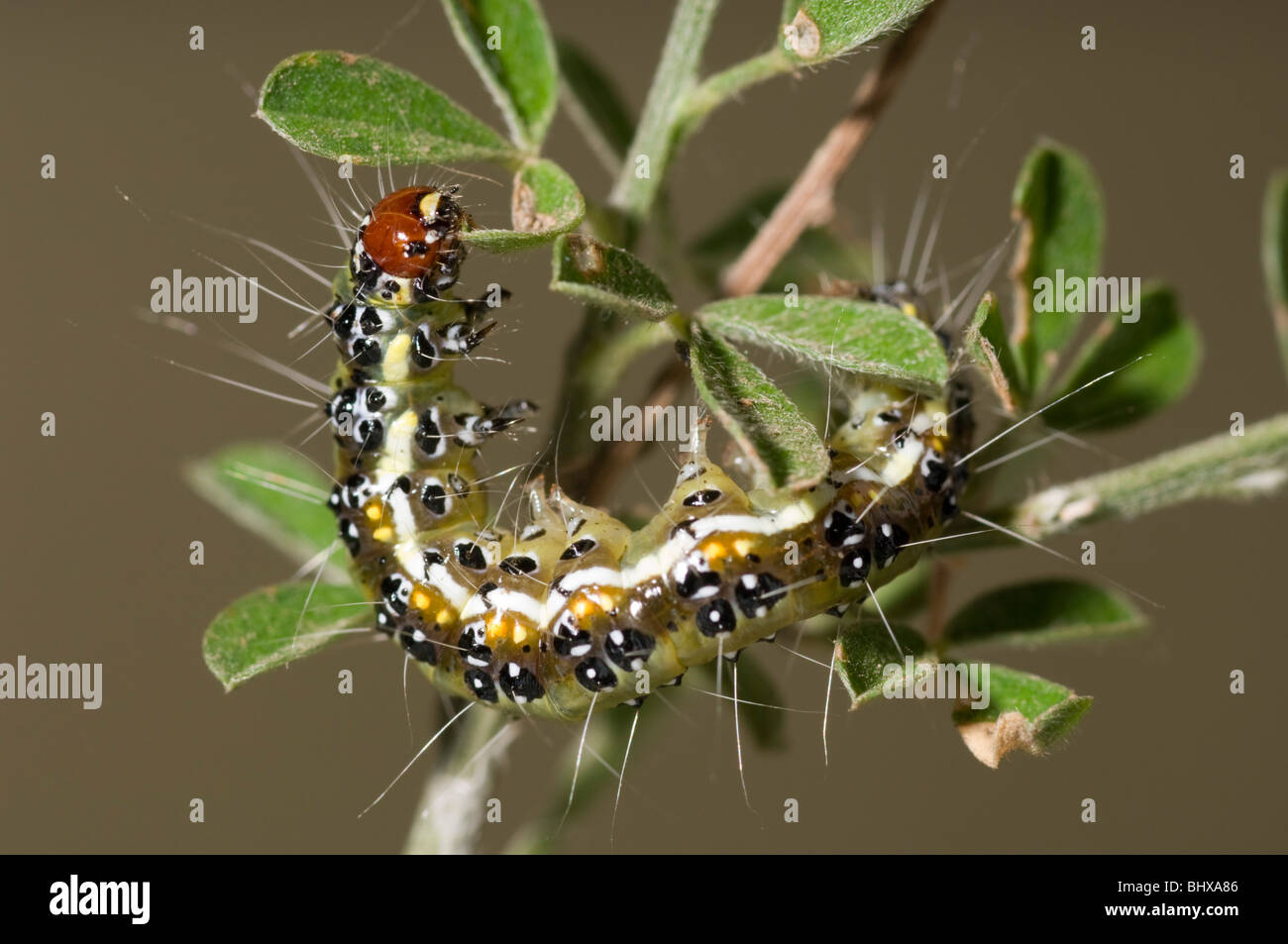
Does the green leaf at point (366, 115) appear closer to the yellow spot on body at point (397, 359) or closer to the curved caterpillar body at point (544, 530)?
the curved caterpillar body at point (544, 530)

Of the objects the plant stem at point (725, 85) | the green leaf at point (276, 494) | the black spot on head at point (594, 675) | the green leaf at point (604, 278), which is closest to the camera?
the green leaf at point (604, 278)

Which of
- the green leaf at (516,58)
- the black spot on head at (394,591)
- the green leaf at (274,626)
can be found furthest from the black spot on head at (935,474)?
the green leaf at (274,626)

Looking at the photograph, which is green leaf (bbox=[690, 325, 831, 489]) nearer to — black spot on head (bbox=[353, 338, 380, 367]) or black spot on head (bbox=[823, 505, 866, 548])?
black spot on head (bbox=[823, 505, 866, 548])

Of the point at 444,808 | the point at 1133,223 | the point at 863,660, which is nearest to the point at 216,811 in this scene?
the point at 444,808

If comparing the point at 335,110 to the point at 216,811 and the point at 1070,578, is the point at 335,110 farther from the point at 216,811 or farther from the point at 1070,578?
the point at 216,811

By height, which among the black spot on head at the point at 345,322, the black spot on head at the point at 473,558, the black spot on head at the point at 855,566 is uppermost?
the black spot on head at the point at 345,322

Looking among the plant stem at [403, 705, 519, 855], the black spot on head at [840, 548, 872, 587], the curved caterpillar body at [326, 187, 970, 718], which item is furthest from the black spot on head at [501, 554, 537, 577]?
the black spot on head at [840, 548, 872, 587]
